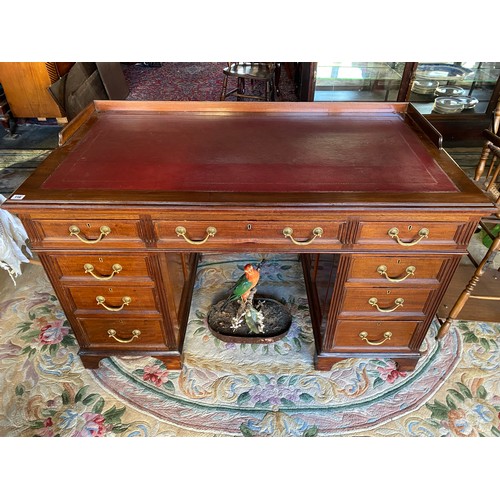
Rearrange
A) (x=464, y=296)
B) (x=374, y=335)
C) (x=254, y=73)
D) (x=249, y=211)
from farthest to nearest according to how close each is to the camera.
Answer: (x=254, y=73) → (x=464, y=296) → (x=374, y=335) → (x=249, y=211)

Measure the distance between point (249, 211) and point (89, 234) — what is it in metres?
0.53

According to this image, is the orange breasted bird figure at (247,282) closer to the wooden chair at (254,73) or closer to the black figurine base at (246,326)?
the black figurine base at (246,326)

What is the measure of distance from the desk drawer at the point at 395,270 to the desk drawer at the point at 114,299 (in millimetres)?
761

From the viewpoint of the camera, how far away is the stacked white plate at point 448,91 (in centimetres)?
345

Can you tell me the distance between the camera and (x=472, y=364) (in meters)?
1.75

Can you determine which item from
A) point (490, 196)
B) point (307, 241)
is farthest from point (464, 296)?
point (307, 241)

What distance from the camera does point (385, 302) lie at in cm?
145

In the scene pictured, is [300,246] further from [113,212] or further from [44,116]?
[44,116]

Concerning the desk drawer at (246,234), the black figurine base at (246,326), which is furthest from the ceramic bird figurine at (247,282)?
the desk drawer at (246,234)

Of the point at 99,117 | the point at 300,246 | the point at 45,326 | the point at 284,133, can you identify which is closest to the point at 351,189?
the point at 300,246

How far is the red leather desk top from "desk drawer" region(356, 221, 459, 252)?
112mm

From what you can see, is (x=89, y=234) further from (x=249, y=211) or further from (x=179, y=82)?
(x=179, y=82)

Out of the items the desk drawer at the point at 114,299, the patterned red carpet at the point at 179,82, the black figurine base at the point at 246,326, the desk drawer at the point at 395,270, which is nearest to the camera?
the desk drawer at the point at 395,270

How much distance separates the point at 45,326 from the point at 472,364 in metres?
2.05
